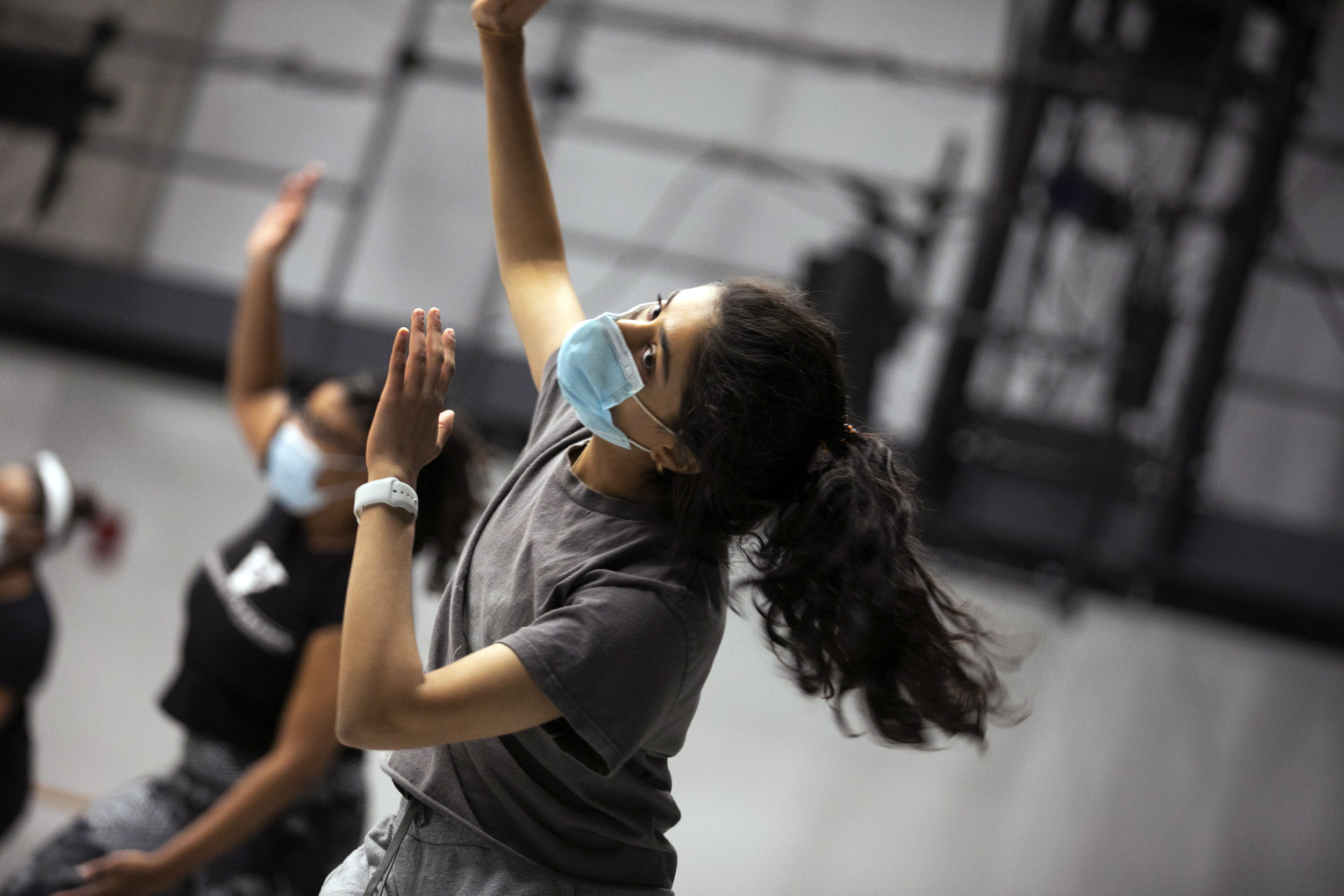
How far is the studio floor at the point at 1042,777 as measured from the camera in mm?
3133

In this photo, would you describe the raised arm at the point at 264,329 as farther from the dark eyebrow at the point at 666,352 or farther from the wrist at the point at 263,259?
the dark eyebrow at the point at 666,352

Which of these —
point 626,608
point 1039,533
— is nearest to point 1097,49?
point 1039,533

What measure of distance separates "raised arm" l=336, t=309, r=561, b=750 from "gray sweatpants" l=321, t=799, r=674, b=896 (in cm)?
17

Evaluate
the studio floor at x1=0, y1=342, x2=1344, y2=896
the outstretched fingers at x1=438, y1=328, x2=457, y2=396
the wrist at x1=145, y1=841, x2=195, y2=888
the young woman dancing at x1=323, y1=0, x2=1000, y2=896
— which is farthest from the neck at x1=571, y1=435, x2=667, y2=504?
the studio floor at x1=0, y1=342, x2=1344, y2=896

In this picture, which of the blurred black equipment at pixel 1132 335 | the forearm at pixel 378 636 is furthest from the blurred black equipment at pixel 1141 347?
the forearm at pixel 378 636

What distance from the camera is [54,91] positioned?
3633mm

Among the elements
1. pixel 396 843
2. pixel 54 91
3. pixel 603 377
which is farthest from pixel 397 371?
pixel 54 91

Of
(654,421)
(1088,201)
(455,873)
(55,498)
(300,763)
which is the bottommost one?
(300,763)

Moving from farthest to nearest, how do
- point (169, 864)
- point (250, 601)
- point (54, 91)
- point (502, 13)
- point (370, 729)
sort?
point (54, 91) < point (250, 601) < point (169, 864) < point (502, 13) < point (370, 729)

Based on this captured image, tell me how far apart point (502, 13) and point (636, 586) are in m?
0.64

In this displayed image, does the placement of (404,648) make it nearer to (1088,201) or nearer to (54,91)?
(1088,201)

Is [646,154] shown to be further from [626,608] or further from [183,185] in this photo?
[626,608]

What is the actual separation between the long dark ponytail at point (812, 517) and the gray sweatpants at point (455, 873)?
0.29m

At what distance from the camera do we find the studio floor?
3.13 m
